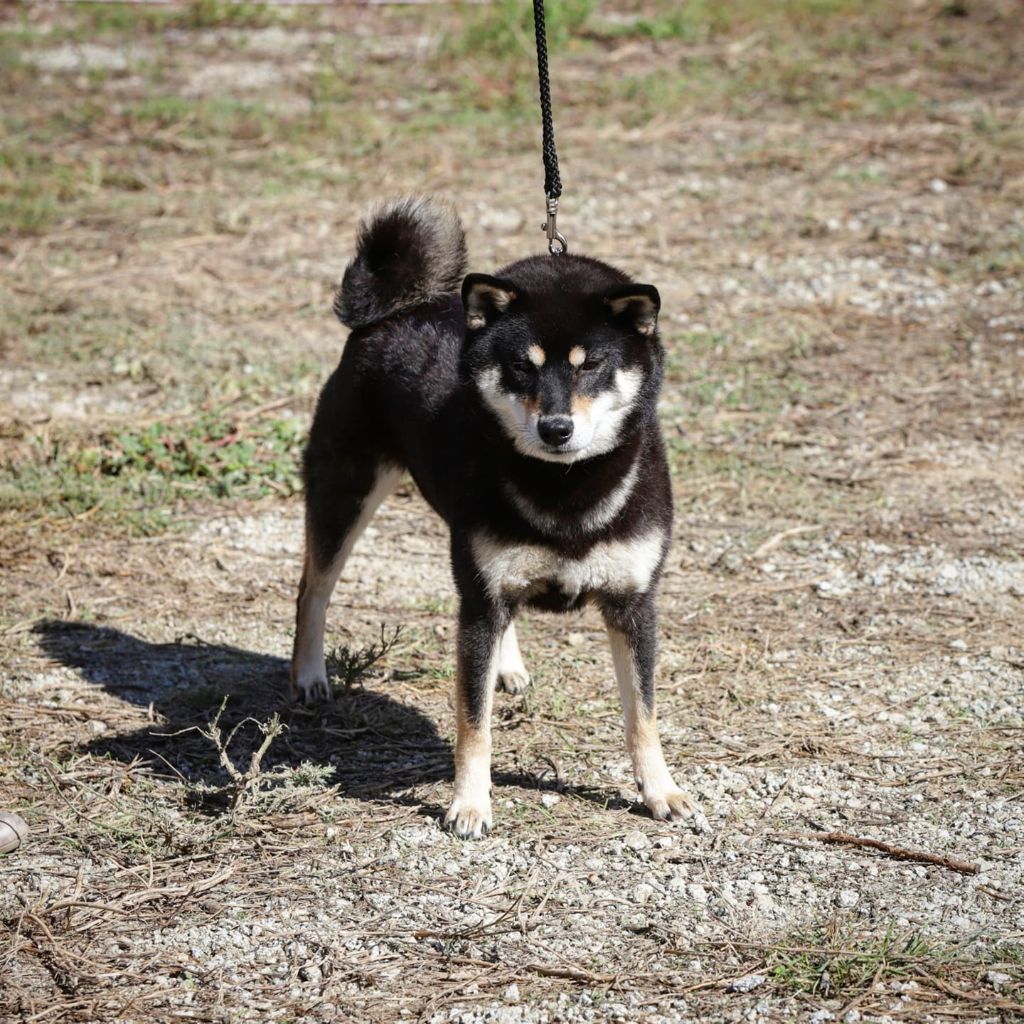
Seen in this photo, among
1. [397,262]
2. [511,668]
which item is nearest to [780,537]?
[511,668]

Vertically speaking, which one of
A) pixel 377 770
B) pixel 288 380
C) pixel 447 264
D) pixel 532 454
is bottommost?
pixel 377 770

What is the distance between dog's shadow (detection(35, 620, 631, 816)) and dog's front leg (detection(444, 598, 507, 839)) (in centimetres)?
17

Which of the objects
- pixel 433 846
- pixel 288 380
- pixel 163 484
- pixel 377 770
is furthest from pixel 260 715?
pixel 288 380

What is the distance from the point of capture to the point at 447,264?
14.7 ft

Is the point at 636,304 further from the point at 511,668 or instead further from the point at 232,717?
the point at 232,717

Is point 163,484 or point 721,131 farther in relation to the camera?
point 721,131

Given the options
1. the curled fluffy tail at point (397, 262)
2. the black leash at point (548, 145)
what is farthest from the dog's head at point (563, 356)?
the curled fluffy tail at point (397, 262)

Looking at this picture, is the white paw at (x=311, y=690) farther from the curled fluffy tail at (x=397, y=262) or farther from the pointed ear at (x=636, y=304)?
the pointed ear at (x=636, y=304)

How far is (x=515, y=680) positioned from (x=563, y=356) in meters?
1.45

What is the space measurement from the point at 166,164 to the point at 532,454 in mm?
6595

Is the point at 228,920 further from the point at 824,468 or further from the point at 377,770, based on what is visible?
the point at 824,468

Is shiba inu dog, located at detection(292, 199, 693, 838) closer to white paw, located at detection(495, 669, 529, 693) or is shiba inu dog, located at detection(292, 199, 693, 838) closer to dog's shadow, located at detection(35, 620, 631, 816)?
dog's shadow, located at detection(35, 620, 631, 816)

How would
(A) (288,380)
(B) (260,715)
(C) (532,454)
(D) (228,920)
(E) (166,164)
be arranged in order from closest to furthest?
(D) (228,920) < (C) (532,454) < (B) (260,715) < (A) (288,380) < (E) (166,164)

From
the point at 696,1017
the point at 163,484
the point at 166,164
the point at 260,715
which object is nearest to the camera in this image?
the point at 696,1017
